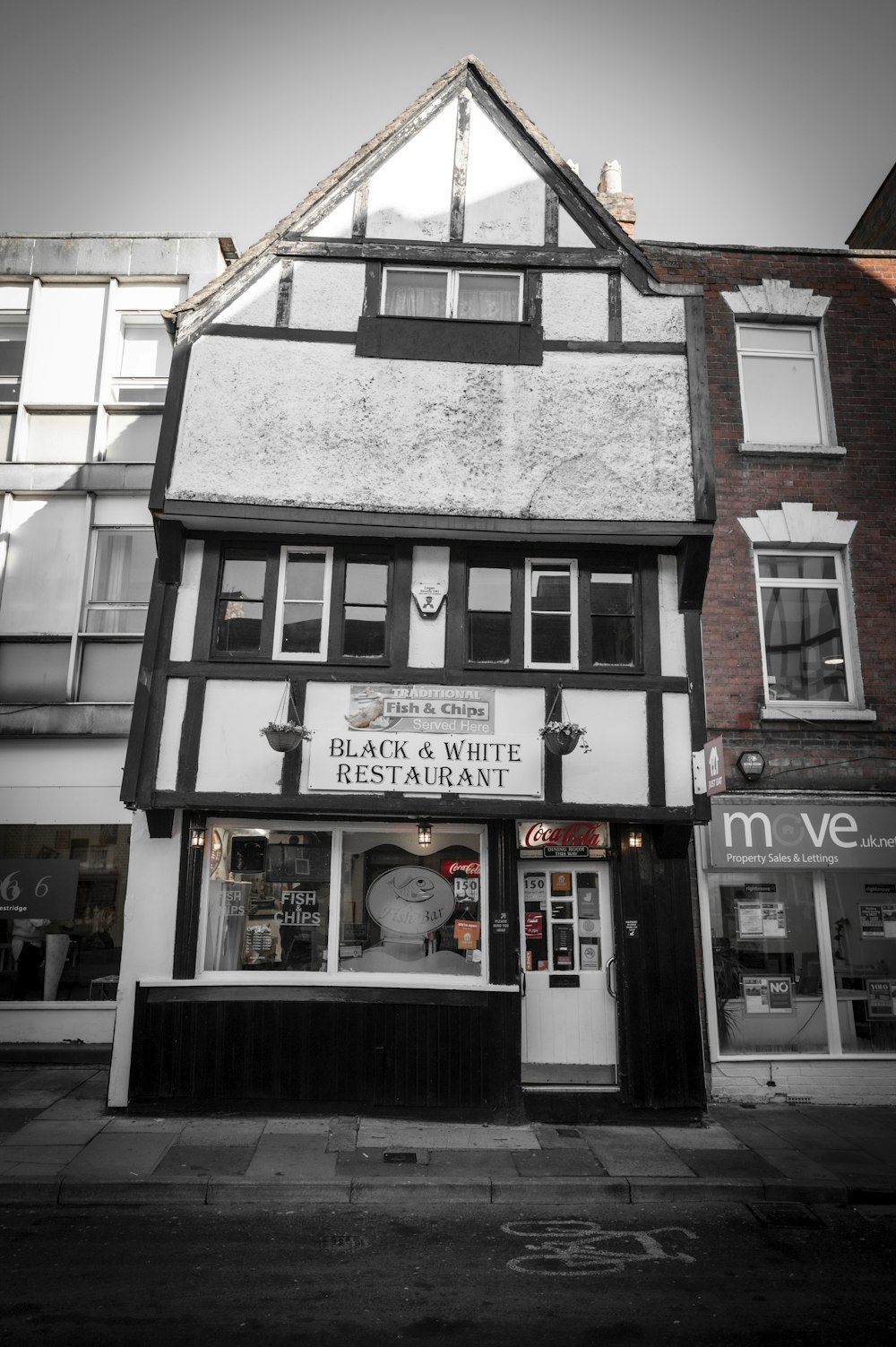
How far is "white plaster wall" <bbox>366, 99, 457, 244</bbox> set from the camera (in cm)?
1127

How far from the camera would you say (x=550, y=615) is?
34.7 feet

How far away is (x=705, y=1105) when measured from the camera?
9750 millimetres

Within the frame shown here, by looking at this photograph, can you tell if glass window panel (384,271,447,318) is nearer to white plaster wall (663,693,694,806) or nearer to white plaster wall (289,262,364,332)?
white plaster wall (289,262,364,332)

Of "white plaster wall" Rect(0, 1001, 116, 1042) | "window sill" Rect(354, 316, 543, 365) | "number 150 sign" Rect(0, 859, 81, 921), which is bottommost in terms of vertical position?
"white plaster wall" Rect(0, 1001, 116, 1042)

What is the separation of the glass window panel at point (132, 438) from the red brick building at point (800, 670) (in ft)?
24.6

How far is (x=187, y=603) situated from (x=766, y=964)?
805cm

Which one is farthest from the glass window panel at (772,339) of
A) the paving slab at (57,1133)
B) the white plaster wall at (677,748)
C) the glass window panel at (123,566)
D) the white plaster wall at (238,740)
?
the paving slab at (57,1133)

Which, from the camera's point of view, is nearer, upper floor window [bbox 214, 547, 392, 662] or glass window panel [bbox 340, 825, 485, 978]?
glass window panel [bbox 340, 825, 485, 978]

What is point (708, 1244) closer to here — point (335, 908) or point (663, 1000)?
point (663, 1000)

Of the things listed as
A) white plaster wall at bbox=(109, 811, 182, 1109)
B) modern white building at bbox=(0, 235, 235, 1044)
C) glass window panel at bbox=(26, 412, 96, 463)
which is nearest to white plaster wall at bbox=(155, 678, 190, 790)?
white plaster wall at bbox=(109, 811, 182, 1109)

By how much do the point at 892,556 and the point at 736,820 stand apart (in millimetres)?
4147

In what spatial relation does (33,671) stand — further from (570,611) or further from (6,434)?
(570,611)

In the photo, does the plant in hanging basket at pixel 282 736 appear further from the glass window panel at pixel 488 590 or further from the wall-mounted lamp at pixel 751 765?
the wall-mounted lamp at pixel 751 765

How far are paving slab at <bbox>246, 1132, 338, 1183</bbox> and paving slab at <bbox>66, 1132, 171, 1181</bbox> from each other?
886 mm
